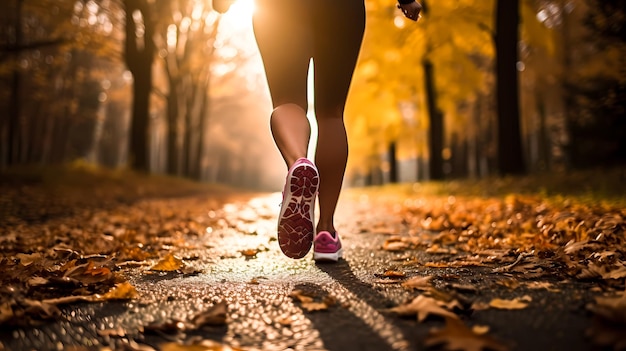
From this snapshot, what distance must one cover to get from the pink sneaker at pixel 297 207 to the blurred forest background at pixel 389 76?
82cm

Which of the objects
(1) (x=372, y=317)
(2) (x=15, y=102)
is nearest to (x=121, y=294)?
(1) (x=372, y=317)

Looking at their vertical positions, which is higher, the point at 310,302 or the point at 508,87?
the point at 508,87

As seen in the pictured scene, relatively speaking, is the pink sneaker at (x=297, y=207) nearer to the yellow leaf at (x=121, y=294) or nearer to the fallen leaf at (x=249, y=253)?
the yellow leaf at (x=121, y=294)

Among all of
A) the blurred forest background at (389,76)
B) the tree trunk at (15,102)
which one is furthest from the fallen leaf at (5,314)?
the tree trunk at (15,102)

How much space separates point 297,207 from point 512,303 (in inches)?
35.2

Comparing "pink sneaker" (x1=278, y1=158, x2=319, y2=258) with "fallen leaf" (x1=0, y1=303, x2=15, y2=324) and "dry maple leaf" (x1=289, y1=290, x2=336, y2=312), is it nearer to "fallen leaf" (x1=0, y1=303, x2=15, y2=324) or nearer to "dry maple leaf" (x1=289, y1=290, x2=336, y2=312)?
"dry maple leaf" (x1=289, y1=290, x2=336, y2=312)

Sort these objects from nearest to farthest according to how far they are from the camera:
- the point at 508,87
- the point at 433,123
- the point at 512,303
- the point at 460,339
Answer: the point at 460,339 → the point at 512,303 → the point at 508,87 → the point at 433,123

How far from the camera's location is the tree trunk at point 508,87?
8.57 metres

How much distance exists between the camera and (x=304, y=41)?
2258 mm

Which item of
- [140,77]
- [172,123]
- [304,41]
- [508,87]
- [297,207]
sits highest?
[140,77]

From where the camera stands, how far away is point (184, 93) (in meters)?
20.5

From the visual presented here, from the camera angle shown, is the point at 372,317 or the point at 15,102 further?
the point at 15,102

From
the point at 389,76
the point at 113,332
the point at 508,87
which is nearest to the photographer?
the point at 113,332

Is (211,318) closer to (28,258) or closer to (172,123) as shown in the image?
(28,258)
